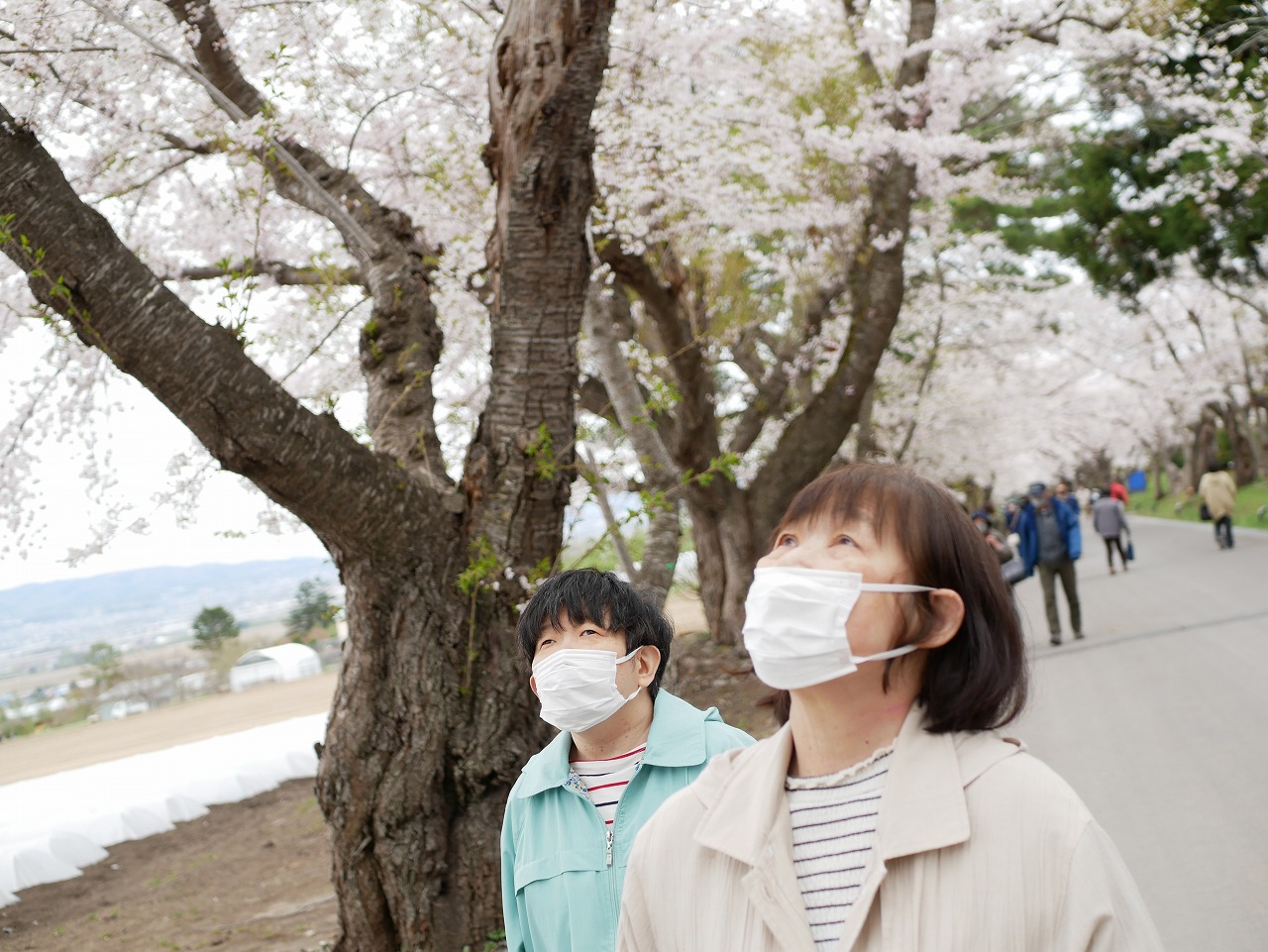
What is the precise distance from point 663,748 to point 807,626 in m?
1.30

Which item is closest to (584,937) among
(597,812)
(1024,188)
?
(597,812)

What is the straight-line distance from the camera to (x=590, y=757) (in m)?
3.15

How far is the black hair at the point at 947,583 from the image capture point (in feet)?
5.77

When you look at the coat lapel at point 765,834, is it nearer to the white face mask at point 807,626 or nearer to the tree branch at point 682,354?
the white face mask at point 807,626

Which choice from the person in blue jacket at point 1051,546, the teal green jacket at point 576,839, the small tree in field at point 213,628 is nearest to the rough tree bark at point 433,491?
the teal green jacket at point 576,839

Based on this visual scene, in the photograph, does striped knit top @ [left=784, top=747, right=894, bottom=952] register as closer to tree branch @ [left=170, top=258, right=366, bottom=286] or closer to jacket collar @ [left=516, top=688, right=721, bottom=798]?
jacket collar @ [left=516, top=688, right=721, bottom=798]

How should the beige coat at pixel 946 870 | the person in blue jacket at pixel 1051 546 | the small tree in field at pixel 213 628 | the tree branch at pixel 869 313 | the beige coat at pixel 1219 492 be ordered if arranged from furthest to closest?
the small tree in field at pixel 213 628 → the beige coat at pixel 1219 492 → the tree branch at pixel 869 313 → the person in blue jacket at pixel 1051 546 → the beige coat at pixel 946 870

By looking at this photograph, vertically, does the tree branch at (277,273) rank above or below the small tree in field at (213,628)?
above


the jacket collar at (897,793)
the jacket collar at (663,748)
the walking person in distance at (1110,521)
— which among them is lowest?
the walking person in distance at (1110,521)

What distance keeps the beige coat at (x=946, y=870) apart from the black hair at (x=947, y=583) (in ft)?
0.25

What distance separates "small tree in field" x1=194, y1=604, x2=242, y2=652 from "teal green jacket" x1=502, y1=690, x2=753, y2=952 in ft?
94.6

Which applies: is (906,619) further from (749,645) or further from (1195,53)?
(1195,53)

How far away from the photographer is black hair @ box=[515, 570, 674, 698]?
3195mm

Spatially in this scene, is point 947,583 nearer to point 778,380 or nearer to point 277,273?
point 277,273
